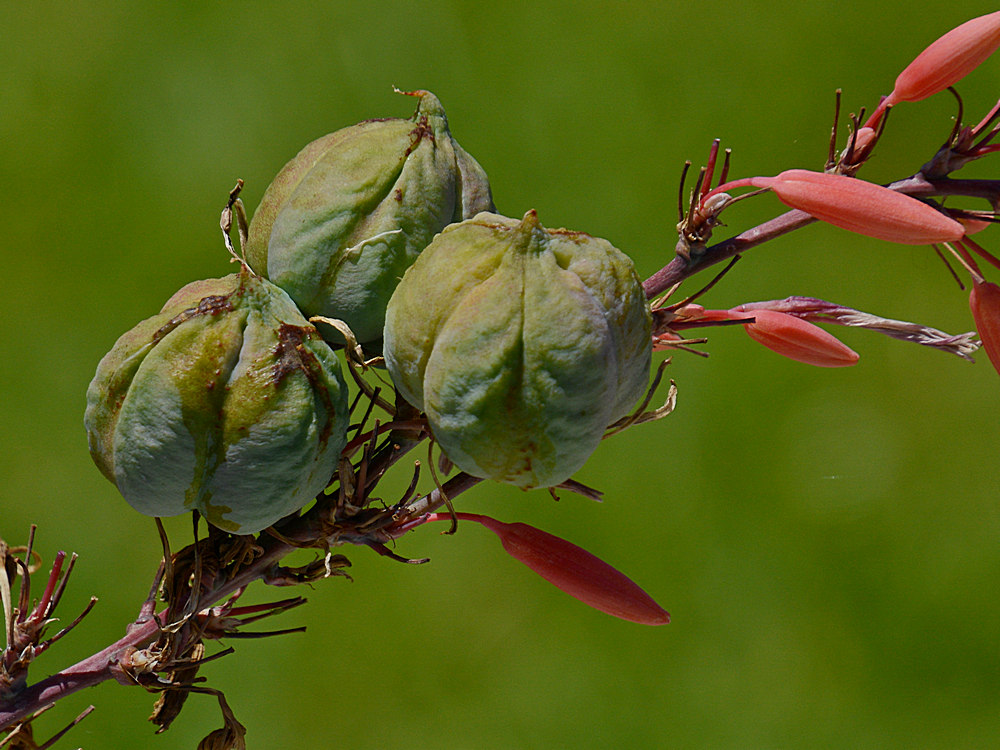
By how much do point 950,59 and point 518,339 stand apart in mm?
264

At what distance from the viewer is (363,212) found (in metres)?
0.43

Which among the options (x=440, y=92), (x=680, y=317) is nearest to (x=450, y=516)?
(x=680, y=317)

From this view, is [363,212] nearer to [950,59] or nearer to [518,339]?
[518,339]

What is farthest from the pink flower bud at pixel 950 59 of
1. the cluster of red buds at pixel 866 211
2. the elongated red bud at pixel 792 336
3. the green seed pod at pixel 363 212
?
the green seed pod at pixel 363 212

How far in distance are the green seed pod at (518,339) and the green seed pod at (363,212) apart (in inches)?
1.5

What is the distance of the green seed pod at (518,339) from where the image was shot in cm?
37

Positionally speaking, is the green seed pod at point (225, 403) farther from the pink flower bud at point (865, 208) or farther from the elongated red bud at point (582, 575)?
the pink flower bud at point (865, 208)

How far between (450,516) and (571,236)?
0.15m

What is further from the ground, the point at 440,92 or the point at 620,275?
the point at 620,275

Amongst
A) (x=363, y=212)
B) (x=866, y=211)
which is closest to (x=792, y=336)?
(x=866, y=211)

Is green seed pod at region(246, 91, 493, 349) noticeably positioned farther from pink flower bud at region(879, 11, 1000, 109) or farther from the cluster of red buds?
pink flower bud at region(879, 11, 1000, 109)

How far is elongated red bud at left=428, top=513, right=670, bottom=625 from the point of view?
0.46m

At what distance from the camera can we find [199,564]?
46 centimetres

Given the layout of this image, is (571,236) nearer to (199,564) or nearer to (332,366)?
(332,366)
